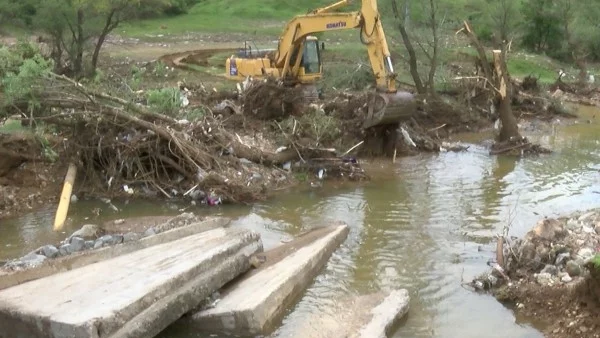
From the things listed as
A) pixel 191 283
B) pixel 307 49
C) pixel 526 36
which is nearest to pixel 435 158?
pixel 307 49

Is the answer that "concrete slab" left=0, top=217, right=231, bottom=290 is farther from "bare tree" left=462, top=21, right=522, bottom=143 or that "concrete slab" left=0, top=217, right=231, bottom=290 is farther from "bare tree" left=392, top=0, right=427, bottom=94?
"bare tree" left=392, top=0, right=427, bottom=94

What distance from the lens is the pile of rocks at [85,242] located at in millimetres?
8316

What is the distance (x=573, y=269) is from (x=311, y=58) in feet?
40.0

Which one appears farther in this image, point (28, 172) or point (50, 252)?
point (28, 172)

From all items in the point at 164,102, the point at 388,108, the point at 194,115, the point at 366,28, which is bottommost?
the point at 388,108

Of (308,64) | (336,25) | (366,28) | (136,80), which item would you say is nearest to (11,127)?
(136,80)

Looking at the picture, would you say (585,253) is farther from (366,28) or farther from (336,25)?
(336,25)

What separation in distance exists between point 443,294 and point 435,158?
8.23m

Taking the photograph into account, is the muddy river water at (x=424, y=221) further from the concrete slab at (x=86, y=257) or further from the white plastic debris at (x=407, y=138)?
the concrete slab at (x=86, y=257)

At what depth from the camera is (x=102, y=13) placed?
2514 cm

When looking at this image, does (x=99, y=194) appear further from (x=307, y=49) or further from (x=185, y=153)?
(x=307, y=49)

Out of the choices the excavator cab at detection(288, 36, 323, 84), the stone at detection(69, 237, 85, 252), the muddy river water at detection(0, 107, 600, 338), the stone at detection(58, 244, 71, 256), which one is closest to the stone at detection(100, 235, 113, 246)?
the stone at detection(69, 237, 85, 252)

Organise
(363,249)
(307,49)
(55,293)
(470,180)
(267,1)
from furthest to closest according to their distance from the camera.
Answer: (267,1) → (307,49) → (470,180) → (363,249) → (55,293)

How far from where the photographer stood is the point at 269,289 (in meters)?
7.44
